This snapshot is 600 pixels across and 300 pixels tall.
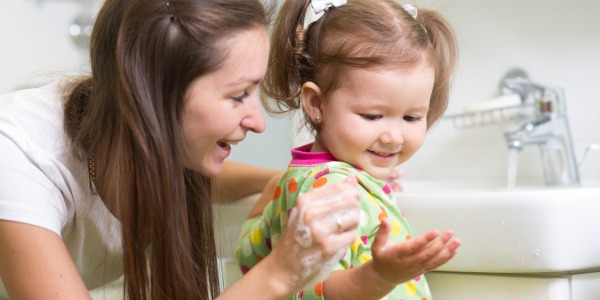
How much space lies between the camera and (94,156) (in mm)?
1102

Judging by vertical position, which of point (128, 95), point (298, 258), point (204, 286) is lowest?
point (204, 286)

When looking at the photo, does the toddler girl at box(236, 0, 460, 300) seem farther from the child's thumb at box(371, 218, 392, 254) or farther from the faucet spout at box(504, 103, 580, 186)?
the faucet spout at box(504, 103, 580, 186)

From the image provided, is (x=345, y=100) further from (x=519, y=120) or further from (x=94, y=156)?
(x=519, y=120)

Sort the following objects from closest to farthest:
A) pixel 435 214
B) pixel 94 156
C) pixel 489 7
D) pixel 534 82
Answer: pixel 94 156, pixel 435 214, pixel 534 82, pixel 489 7

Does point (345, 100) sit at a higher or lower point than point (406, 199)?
higher

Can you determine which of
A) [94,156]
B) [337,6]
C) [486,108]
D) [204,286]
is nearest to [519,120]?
[486,108]

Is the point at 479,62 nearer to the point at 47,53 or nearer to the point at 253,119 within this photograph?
the point at 253,119

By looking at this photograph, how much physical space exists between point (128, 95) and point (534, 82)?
3.37 ft

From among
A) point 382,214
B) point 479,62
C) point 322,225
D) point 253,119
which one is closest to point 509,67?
point 479,62

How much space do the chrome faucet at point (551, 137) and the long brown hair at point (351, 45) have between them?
0.40 m

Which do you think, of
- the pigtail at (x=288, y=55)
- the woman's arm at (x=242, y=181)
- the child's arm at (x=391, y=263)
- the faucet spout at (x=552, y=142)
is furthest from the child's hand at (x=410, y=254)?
the faucet spout at (x=552, y=142)

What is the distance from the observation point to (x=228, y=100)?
1014 millimetres

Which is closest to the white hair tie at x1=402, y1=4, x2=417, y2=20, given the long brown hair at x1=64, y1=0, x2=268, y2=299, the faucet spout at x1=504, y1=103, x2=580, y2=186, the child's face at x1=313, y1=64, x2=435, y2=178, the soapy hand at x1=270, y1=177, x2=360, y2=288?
the child's face at x1=313, y1=64, x2=435, y2=178

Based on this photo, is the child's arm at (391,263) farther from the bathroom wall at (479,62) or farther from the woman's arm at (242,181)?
the bathroom wall at (479,62)
